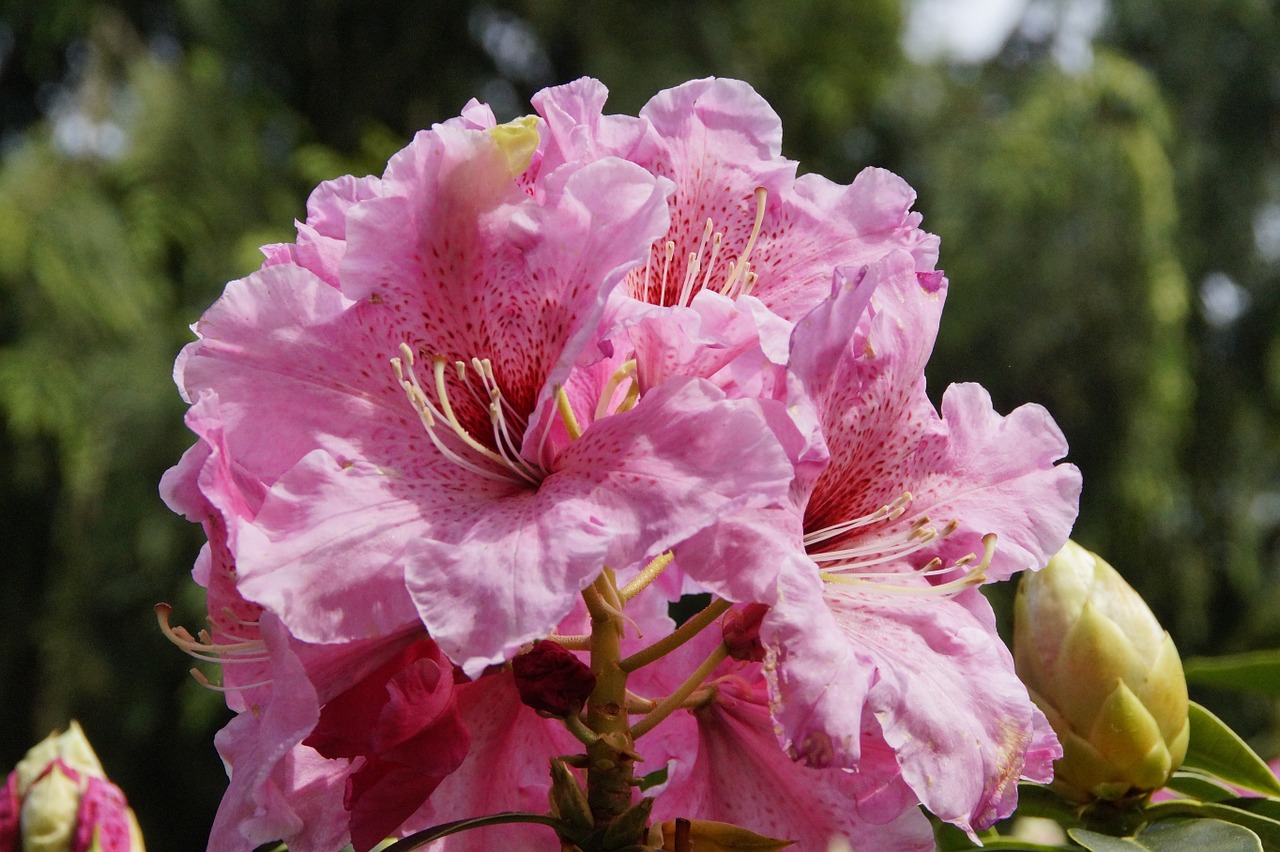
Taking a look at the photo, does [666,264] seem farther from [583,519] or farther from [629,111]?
[629,111]

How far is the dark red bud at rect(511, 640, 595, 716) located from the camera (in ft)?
1.63

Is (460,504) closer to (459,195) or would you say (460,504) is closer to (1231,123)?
(459,195)

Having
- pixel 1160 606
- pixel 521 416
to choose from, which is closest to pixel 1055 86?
pixel 1160 606

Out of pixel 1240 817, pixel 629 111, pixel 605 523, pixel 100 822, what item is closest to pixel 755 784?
pixel 605 523

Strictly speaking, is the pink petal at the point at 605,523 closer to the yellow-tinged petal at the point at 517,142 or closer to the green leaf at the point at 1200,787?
the yellow-tinged petal at the point at 517,142

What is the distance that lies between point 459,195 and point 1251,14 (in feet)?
17.0

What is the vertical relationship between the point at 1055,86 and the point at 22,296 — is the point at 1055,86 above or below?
above

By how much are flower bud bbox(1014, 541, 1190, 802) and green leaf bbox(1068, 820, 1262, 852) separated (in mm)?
33

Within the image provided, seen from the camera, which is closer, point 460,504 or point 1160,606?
point 460,504

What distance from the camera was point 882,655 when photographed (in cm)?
48

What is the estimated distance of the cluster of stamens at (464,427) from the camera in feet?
1.69

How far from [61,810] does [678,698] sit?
0.39m

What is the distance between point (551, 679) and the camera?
50cm

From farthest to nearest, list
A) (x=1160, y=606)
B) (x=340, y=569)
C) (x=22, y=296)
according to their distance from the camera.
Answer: (x=1160, y=606)
(x=22, y=296)
(x=340, y=569)
